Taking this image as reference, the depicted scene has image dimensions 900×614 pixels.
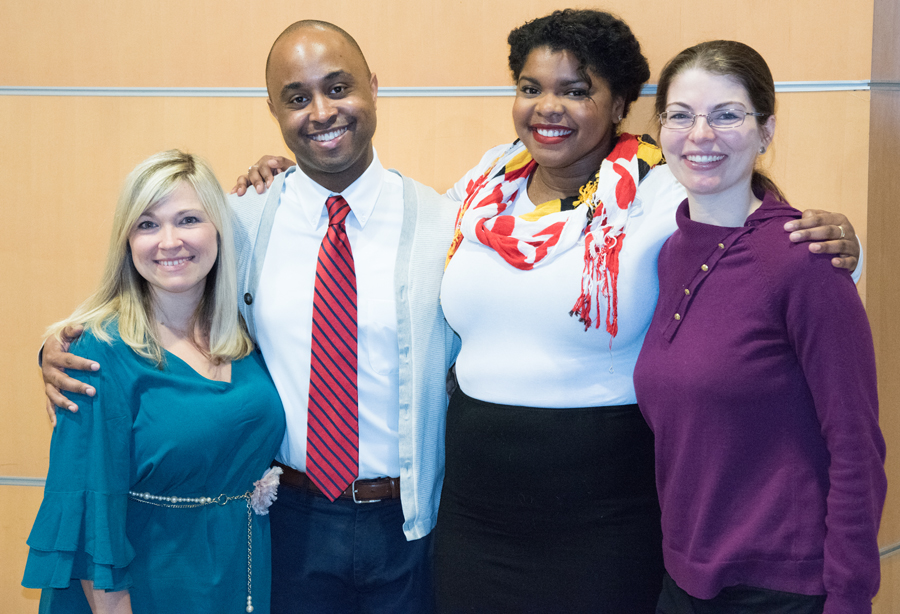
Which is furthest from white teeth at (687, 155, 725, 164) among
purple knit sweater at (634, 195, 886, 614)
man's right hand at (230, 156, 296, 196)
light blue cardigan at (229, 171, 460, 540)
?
man's right hand at (230, 156, 296, 196)

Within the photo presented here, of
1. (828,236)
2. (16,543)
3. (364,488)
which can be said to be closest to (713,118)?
(828,236)

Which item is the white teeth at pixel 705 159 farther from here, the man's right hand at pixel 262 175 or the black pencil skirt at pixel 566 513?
the man's right hand at pixel 262 175

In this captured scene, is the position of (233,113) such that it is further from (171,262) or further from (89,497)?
(89,497)

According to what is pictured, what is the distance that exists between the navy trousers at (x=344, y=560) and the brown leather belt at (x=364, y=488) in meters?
0.01

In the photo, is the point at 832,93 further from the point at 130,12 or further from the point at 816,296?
the point at 130,12

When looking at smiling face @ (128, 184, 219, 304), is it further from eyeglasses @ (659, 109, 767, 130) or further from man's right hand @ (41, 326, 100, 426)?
eyeglasses @ (659, 109, 767, 130)

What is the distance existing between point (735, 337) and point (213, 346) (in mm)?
1173

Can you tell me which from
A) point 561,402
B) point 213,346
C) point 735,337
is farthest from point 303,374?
point 735,337

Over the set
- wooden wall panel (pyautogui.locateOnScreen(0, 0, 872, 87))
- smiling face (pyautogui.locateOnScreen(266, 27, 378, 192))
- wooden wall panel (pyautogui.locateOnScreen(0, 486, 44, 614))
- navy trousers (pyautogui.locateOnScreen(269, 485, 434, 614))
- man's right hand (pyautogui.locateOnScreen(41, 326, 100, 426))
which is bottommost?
wooden wall panel (pyautogui.locateOnScreen(0, 486, 44, 614))

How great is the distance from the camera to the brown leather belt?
1.86m

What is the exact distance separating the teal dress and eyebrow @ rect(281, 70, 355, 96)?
2.32 feet

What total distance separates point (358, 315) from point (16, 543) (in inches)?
69.5

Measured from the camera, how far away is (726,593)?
141 cm

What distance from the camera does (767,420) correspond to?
4.47 feet
